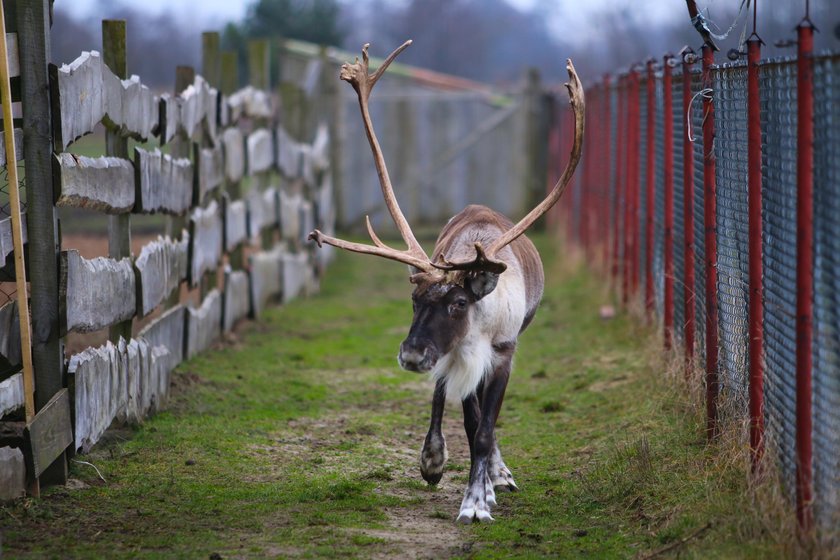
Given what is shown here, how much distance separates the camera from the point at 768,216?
197 inches

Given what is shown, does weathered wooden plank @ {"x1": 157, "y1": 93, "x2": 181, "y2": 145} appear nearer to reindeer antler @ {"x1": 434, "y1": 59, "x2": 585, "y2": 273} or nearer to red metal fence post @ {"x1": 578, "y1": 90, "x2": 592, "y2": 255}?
reindeer antler @ {"x1": 434, "y1": 59, "x2": 585, "y2": 273}

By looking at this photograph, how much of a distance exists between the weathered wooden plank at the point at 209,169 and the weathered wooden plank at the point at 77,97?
2.40m

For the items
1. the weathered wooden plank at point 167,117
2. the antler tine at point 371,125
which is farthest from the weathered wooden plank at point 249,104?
the antler tine at point 371,125

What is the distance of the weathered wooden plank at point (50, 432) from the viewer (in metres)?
4.98

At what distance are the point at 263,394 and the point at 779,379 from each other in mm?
3882

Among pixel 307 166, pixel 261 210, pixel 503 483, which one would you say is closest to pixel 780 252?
pixel 503 483

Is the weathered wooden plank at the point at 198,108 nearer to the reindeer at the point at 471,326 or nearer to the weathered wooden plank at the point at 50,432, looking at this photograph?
the reindeer at the point at 471,326

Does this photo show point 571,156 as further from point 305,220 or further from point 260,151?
point 305,220

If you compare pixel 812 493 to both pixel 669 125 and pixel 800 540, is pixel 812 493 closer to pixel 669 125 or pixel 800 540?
pixel 800 540

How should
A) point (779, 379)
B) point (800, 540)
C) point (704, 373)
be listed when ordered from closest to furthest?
point (800, 540) → point (779, 379) → point (704, 373)

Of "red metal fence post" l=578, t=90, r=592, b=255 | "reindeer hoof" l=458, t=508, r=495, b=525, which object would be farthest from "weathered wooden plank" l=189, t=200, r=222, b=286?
"red metal fence post" l=578, t=90, r=592, b=255

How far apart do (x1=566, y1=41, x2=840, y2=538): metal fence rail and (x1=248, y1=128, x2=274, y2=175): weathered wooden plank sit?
4190 mm

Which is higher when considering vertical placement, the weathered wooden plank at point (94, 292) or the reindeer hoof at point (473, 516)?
the weathered wooden plank at point (94, 292)

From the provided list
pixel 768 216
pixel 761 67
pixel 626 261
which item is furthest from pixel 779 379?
pixel 626 261
